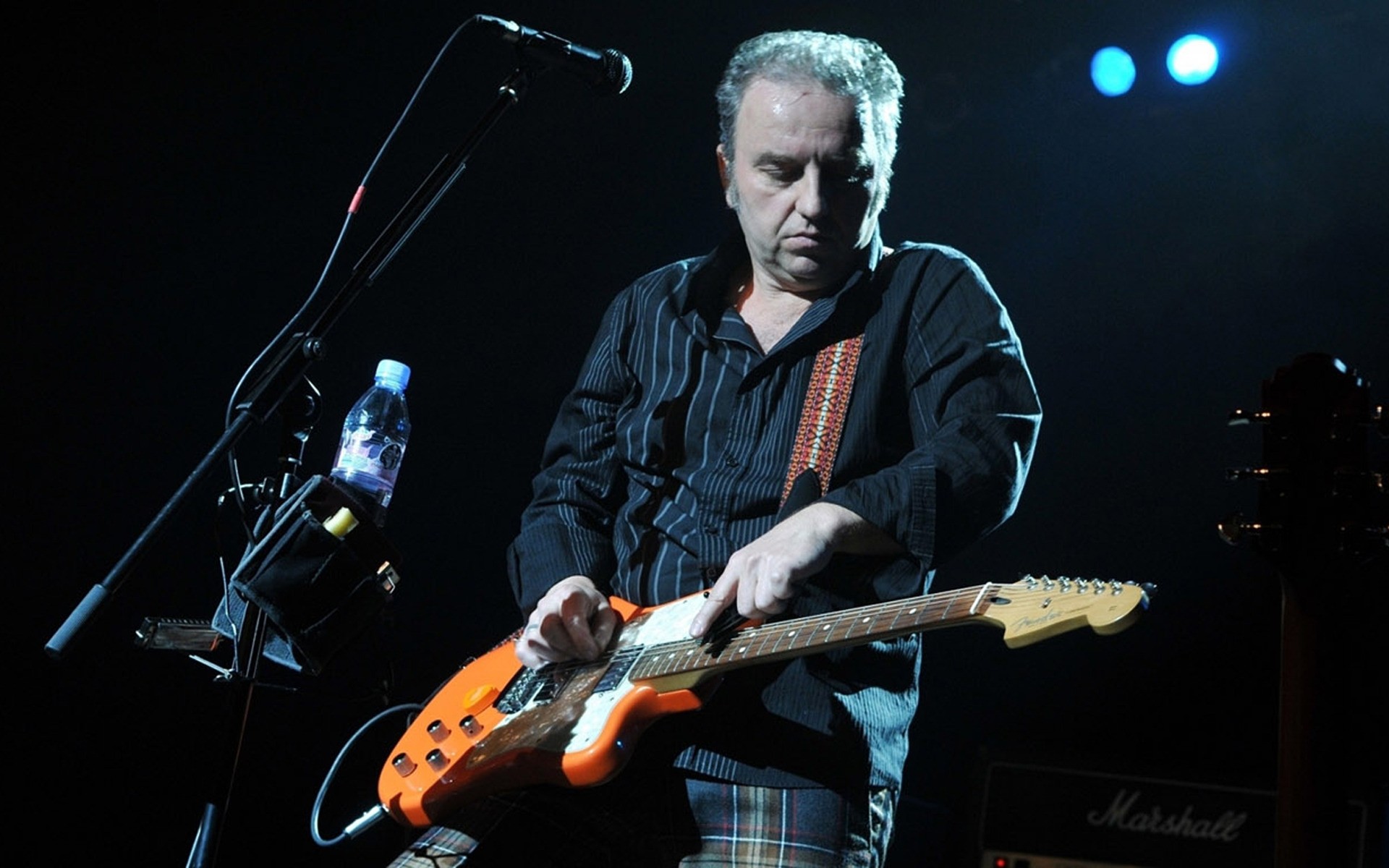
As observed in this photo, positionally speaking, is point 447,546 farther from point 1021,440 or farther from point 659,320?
point 1021,440

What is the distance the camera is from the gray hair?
6.79 feet

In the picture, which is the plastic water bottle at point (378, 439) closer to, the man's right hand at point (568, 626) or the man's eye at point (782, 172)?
the man's right hand at point (568, 626)

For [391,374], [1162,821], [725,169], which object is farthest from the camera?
[391,374]

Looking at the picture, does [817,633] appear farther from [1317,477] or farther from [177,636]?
[177,636]

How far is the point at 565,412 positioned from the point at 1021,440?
89cm

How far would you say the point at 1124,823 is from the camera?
2154mm

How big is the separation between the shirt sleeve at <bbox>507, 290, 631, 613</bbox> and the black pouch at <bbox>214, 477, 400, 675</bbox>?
26 cm

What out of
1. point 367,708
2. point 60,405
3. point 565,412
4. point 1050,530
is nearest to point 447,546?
point 367,708

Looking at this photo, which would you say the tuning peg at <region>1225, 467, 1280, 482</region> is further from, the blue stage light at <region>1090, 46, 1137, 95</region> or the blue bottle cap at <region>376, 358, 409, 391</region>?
the blue bottle cap at <region>376, 358, 409, 391</region>

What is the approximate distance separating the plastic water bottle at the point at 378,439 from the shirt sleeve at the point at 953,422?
43.1 inches

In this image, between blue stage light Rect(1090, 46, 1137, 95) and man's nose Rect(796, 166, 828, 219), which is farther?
blue stage light Rect(1090, 46, 1137, 95)

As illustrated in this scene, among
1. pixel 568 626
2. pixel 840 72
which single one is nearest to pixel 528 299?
pixel 840 72

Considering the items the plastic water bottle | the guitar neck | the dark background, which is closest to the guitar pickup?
the plastic water bottle

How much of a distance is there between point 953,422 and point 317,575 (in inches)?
43.4
